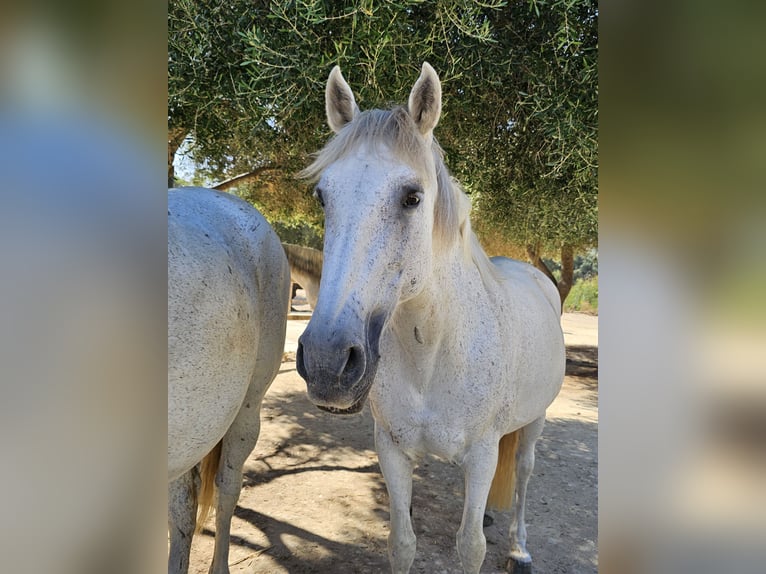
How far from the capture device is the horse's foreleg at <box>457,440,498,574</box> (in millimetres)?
1759

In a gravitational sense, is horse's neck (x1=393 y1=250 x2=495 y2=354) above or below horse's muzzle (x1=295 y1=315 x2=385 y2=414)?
above

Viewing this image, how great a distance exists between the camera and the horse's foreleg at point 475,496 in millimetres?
1759

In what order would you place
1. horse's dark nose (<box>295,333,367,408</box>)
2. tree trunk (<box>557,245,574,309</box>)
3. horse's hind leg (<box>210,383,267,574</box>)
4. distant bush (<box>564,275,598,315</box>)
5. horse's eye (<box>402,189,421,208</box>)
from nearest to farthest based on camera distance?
horse's dark nose (<box>295,333,367,408</box>)
horse's eye (<box>402,189,421,208</box>)
horse's hind leg (<box>210,383,267,574</box>)
tree trunk (<box>557,245,574,309</box>)
distant bush (<box>564,275,598,315</box>)

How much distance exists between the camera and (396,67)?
74.5 inches

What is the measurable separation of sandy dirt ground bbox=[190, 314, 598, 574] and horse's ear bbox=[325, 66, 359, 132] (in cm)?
256

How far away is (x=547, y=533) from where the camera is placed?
3021 millimetres

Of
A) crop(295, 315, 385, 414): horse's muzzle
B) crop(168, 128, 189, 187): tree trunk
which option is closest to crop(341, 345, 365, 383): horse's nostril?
crop(295, 315, 385, 414): horse's muzzle

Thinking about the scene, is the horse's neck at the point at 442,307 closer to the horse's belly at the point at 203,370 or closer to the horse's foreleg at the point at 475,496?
the horse's foreleg at the point at 475,496

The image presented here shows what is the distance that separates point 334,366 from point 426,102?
0.91 m

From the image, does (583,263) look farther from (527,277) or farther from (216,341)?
(216,341)
